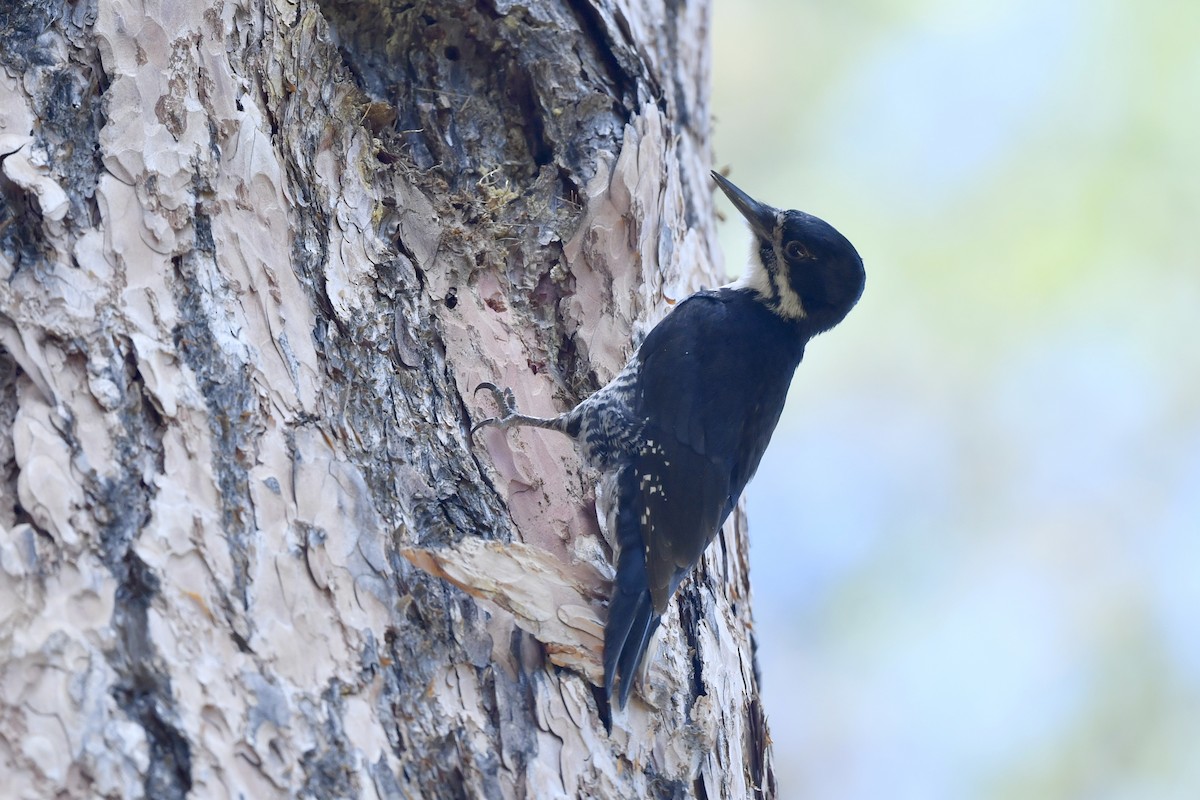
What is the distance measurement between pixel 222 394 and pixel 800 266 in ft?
6.67

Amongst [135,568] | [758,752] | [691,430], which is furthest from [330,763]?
[691,430]

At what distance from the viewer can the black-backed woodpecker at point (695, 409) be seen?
2.41 m

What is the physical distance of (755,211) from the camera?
3566 mm

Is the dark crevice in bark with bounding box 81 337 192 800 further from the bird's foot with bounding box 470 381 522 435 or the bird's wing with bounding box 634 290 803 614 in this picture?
the bird's wing with bounding box 634 290 803 614

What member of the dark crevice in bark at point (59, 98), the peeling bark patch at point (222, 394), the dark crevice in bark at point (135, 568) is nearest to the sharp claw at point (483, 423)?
the peeling bark patch at point (222, 394)

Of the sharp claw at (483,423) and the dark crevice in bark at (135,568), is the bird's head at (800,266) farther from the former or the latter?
the dark crevice in bark at (135,568)

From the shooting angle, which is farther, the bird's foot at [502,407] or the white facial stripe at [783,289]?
the white facial stripe at [783,289]

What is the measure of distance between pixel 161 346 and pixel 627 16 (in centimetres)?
172

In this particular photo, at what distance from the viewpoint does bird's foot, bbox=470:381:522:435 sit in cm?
250

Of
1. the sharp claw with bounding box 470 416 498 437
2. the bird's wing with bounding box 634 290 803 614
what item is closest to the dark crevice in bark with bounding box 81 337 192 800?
the sharp claw with bounding box 470 416 498 437

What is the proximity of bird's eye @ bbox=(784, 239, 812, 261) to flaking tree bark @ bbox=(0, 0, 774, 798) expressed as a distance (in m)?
0.63

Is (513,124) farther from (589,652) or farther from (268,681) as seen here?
(268,681)

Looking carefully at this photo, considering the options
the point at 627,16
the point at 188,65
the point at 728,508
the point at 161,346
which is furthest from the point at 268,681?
the point at 627,16

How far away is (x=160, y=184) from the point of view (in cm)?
209
